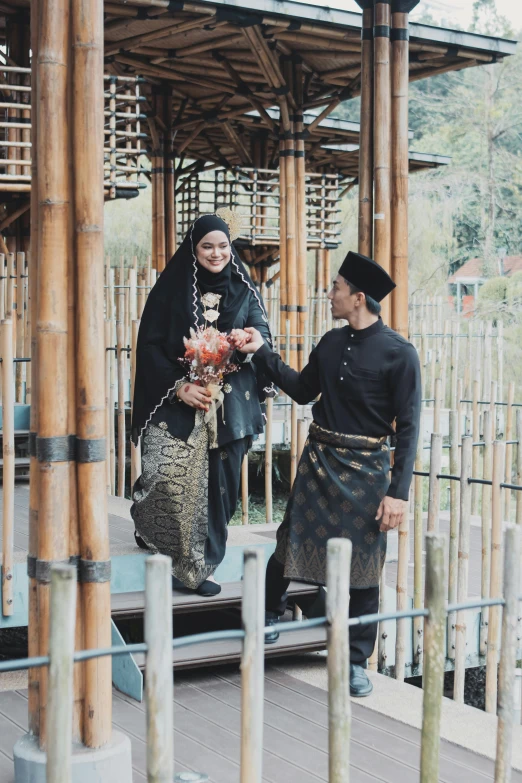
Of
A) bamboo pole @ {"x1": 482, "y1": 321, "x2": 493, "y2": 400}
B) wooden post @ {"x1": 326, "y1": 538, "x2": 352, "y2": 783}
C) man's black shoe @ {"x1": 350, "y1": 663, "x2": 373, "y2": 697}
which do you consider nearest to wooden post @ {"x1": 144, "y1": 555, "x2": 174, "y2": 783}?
wooden post @ {"x1": 326, "y1": 538, "x2": 352, "y2": 783}

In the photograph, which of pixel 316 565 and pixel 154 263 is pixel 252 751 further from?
pixel 154 263

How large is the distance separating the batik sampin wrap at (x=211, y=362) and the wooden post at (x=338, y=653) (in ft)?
5.84

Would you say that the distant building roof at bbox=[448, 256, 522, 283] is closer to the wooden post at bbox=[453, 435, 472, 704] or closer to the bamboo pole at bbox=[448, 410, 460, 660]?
the bamboo pole at bbox=[448, 410, 460, 660]

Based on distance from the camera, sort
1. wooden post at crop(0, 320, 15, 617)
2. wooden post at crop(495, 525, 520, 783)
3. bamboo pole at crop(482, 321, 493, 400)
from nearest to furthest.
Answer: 1. wooden post at crop(495, 525, 520, 783)
2. wooden post at crop(0, 320, 15, 617)
3. bamboo pole at crop(482, 321, 493, 400)

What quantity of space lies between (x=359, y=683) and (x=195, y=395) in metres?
1.24

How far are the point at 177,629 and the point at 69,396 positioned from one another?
71.8 inches

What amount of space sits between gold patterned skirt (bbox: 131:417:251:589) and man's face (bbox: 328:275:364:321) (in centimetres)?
70

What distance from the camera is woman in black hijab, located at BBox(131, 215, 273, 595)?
376cm

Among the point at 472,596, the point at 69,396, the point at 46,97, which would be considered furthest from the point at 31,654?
the point at 472,596

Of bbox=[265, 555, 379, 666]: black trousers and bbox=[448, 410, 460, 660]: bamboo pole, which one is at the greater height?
bbox=[448, 410, 460, 660]: bamboo pole

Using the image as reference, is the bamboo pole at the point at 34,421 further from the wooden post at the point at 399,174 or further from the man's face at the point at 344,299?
the wooden post at the point at 399,174

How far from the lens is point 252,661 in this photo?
1.95 m

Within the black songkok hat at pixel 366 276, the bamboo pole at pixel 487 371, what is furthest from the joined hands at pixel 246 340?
the bamboo pole at pixel 487 371

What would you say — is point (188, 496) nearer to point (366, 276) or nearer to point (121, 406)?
point (366, 276)
